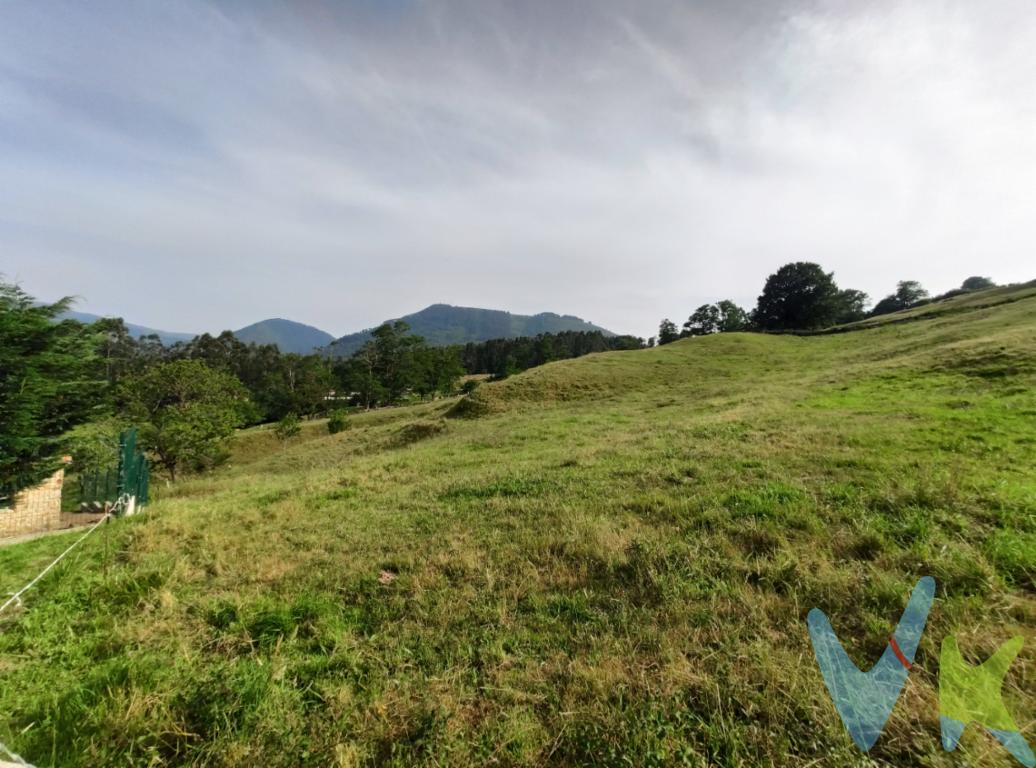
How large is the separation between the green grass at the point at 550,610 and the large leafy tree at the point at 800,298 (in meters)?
64.1

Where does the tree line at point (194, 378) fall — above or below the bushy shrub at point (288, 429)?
above

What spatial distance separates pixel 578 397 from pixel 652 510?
23228 mm

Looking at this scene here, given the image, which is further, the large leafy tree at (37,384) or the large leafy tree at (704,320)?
the large leafy tree at (704,320)

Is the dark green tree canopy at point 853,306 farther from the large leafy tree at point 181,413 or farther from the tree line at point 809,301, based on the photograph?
the large leafy tree at point 181,413

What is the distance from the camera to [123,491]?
32.3 ft

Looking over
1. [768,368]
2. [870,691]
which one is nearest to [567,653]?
[870,691]

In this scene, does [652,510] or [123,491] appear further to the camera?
[123,491]

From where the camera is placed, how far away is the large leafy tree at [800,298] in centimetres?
6322

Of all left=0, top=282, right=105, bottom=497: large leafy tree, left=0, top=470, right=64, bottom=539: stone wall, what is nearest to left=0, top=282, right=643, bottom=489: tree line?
left=0, top=282, right=105, bottom=497: large leafy tree

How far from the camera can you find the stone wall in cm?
1421

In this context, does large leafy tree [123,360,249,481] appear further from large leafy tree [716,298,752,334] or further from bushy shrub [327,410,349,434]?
large leafy tree [716,298,752,334]

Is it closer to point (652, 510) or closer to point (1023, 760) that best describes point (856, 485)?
point (652, 510)
